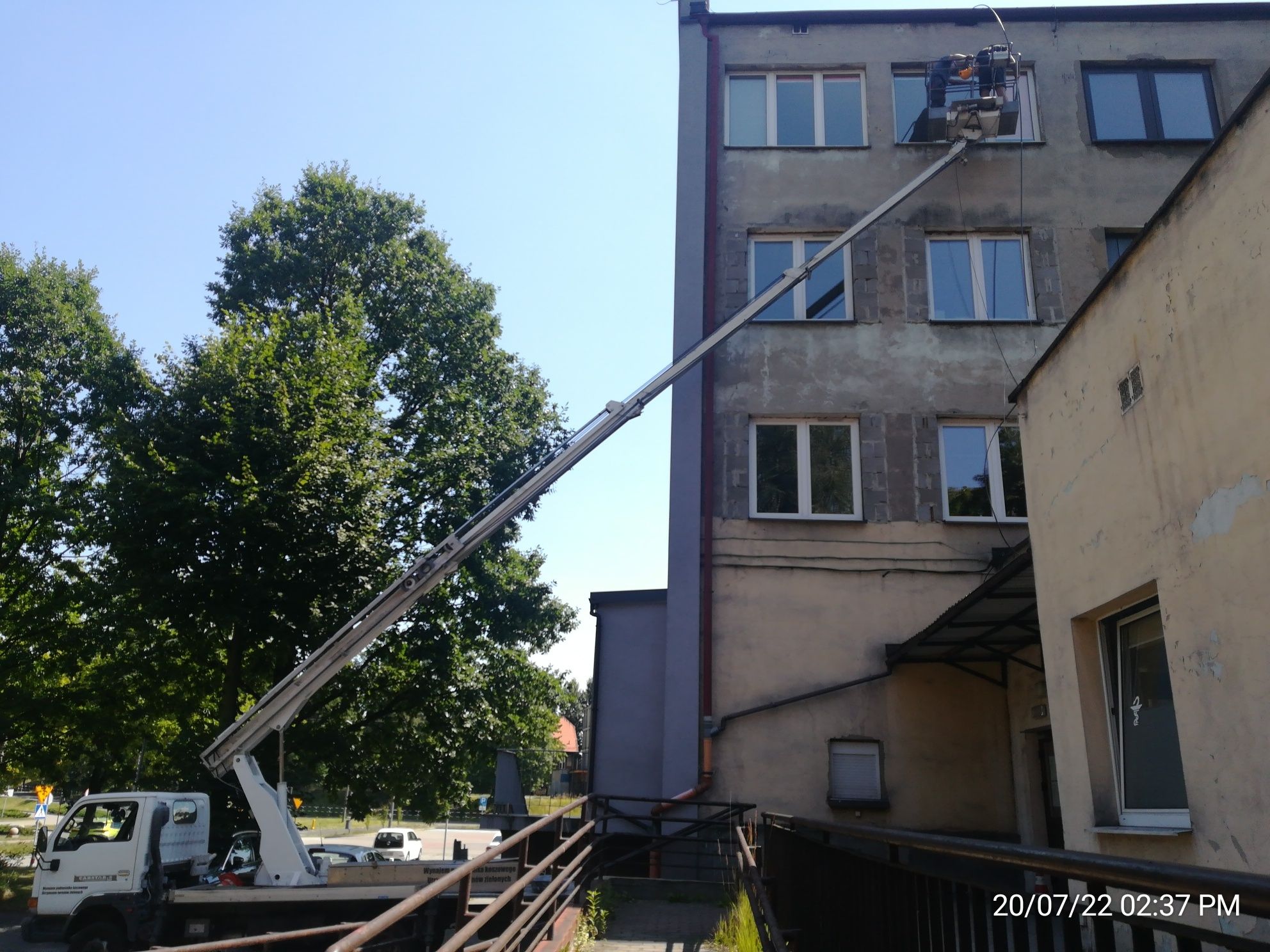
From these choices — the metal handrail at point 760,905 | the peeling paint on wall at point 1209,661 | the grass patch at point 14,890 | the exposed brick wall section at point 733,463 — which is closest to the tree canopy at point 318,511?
the grass patch at point 14,890

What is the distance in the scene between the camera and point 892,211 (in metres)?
15.6

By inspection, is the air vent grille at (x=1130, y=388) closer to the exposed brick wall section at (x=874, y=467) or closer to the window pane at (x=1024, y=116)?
the exposed brick wall section at (x=874, y=467)

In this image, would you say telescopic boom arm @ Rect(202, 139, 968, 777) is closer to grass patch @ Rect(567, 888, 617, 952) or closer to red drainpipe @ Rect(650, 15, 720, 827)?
red drainpipe @ Rect(650, 15, 720, 827)

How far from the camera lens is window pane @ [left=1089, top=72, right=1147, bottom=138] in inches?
637

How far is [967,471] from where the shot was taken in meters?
14.3

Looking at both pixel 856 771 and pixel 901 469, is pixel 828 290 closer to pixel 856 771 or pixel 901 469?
pixel 901 469

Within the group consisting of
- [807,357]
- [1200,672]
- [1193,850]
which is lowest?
[1193,850]

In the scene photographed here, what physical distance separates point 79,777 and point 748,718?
41747 mm

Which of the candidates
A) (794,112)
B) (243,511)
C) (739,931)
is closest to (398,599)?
(243,511)

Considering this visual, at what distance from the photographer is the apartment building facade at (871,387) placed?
13.0 metres

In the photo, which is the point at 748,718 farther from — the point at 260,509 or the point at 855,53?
the point at 855,53

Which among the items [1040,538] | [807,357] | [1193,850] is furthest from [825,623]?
[1193,850]

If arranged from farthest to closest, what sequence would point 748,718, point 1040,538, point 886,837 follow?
point 748,718, point 1040,538, point 886,837

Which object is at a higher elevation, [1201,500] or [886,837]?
[1201,500]
